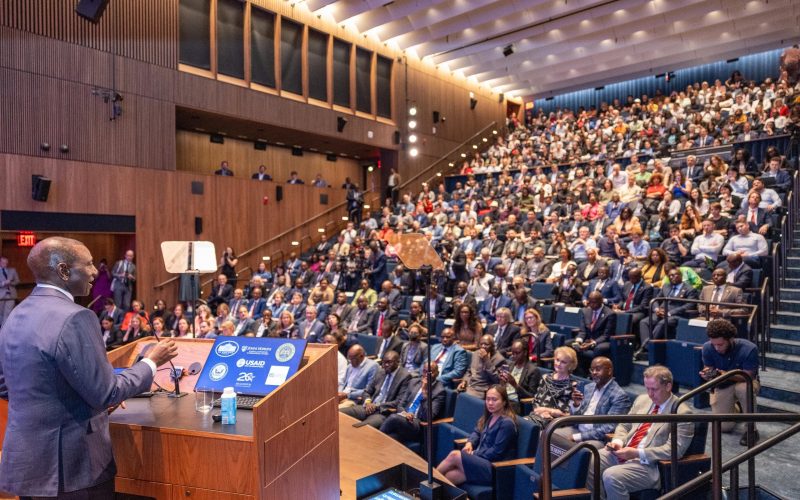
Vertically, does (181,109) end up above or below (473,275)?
above

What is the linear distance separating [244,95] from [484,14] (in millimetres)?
5429

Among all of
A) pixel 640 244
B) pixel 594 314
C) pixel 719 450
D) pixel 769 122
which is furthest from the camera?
pixel 769 122

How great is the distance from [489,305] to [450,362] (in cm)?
201

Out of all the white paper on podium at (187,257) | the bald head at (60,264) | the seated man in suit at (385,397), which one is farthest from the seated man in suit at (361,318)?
the bald head at (60,264)

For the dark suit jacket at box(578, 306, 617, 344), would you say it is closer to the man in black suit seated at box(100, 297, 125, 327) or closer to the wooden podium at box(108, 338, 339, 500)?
the wooden podium at box(108, 338, 339, 500)

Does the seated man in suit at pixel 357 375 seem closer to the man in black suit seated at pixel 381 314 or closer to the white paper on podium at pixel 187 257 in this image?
the white paper on podium at pixel 187 257

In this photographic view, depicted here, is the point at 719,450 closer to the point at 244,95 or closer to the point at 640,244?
the point at 640,244

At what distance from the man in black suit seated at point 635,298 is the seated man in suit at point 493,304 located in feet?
4.24

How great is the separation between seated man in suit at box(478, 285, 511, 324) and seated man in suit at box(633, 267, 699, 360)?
1.67 m

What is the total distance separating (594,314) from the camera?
5.76 m

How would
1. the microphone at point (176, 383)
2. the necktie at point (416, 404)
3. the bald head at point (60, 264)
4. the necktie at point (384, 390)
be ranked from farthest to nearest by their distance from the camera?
the necktie at point (384, 390) < the necktie at point (416, 404) < the microphone at point (176, 383) < the bald head at point (60, 264)

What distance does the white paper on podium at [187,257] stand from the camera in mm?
4020

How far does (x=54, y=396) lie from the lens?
1.77 metres

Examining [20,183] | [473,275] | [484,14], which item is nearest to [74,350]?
[473,275]
